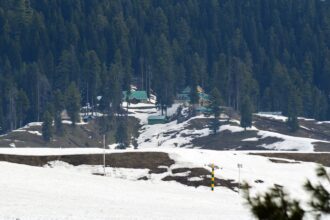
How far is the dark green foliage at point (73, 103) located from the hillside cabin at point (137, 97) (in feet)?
44.0

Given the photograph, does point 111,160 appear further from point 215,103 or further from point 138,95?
point 138,95

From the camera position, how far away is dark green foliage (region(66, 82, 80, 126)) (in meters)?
169

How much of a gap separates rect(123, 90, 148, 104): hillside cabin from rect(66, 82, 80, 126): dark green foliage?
13.4 m

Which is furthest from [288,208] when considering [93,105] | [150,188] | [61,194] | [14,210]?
[93,105]

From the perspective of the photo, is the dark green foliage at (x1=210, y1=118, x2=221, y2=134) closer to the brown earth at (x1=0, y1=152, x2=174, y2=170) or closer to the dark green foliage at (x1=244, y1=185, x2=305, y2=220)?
the brown earth at (x1=0, y1=152, x2=174, y2=170)

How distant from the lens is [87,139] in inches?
6378

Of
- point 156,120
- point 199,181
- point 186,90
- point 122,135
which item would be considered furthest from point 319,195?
point 186,90

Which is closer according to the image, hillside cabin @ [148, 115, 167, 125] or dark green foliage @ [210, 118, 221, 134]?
dark green foliage @ [210, 118, 221, 134]

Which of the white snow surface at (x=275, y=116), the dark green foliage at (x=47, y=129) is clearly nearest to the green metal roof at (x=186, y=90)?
the white snow surface at (x=275, y=116)

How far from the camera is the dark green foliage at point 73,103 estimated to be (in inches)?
6644

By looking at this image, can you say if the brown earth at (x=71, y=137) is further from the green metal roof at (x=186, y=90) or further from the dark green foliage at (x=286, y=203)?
the dark green foliage at (x=286, y=203)

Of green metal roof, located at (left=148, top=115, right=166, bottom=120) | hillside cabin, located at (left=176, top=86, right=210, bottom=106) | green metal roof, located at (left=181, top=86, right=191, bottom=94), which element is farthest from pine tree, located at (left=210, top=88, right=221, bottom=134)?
green metal roof, located at (left=181, top=86, right=191, bottom=94)

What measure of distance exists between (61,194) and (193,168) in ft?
62.7

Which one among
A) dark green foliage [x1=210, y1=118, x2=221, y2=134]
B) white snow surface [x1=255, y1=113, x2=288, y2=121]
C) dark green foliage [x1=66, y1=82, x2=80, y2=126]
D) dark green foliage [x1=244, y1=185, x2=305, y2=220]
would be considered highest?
dark green foliage [x1=244, y1=185, x2=305, y2=220]
